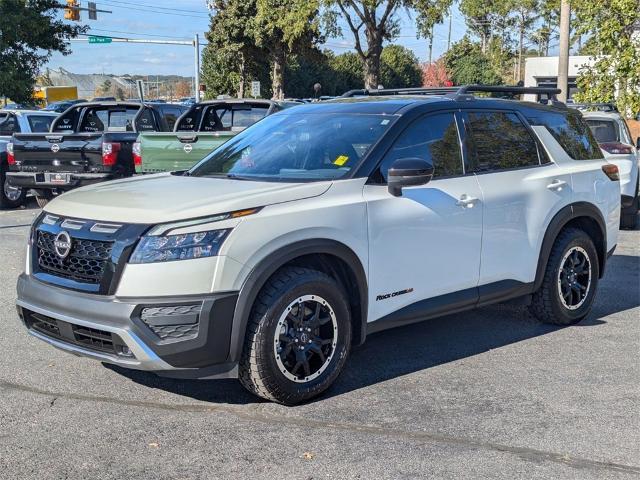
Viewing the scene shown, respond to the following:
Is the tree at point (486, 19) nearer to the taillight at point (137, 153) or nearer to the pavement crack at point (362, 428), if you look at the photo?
the taillight at point (137, 153)

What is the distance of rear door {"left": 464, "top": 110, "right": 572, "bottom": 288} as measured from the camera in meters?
5.75

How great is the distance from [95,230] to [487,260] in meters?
Answer: 2.78

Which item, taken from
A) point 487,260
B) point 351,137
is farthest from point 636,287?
point 351,137

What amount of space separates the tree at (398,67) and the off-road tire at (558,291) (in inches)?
2745

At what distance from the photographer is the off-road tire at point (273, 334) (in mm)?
4422

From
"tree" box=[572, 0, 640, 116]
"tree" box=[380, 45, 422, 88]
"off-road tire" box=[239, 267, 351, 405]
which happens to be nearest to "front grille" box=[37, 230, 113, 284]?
"off-road tire" box=[239, 267, 351, 405]

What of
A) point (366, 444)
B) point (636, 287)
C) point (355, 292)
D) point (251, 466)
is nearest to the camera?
point (251, 466)

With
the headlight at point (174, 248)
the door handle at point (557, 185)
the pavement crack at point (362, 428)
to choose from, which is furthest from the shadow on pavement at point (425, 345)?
the door handle at point (557, 185)

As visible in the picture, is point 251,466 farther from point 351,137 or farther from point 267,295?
point 351,137

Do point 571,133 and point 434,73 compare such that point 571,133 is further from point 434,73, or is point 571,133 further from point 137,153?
point 434,73

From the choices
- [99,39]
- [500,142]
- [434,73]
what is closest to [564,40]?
→ [500,142]

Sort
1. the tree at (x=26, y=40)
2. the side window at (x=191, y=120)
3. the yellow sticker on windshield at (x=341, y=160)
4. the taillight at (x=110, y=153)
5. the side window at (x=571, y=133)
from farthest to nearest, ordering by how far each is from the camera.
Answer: the tree at (x=26, y=40) → the side window at (x=191, y=120) → the taillight at (x=110, y=153) → the side window at (x=571, y=133) → the yellow sticker on windshield at (x=341, y=160)

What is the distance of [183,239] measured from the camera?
4.24 metres

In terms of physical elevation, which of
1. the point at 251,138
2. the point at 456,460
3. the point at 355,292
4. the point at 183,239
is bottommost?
the point at 456,460
